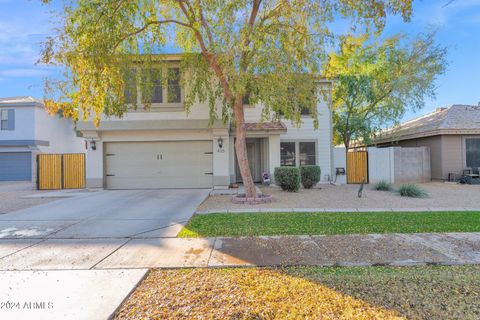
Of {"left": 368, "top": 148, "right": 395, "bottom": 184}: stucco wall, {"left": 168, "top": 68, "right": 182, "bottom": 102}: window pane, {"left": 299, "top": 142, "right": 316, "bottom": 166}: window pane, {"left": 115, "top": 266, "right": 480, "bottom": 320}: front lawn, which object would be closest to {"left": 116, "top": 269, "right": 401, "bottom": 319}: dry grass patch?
{"left": 115, "top": 266, "right": 480, "bottom": 320}: front lawn

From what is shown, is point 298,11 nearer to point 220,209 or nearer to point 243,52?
point 243,52

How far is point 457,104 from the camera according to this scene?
18500 mm

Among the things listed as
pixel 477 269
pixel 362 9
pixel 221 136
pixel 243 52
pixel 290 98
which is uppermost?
pixel 362 9

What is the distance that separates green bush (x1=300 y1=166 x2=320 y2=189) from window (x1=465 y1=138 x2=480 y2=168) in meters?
9.94

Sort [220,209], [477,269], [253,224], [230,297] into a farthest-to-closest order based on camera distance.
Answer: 1. [220,209]
2. [253,224]
3. [477,269]
4. [230,297]

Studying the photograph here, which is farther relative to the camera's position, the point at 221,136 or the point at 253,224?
the point at 221,136

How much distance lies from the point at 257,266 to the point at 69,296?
2451mm

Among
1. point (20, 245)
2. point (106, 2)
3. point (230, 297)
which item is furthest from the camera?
point (106, 2)

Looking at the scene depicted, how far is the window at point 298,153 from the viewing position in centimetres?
1532

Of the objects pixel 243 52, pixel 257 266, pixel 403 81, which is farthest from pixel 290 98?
pixel 403 81

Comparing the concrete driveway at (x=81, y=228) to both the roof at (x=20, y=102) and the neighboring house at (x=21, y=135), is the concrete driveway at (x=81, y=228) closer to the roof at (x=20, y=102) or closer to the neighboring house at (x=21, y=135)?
the neighboring house at (x=21, y=135)

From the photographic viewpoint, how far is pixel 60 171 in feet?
49.4

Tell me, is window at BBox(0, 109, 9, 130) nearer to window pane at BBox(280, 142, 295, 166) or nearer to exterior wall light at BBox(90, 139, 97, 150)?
exterior wall light at BBox(90, 139, 97, 150)

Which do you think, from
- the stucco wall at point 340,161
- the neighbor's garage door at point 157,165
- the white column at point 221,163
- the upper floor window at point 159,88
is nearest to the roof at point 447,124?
the stucco wall at point 340,161
